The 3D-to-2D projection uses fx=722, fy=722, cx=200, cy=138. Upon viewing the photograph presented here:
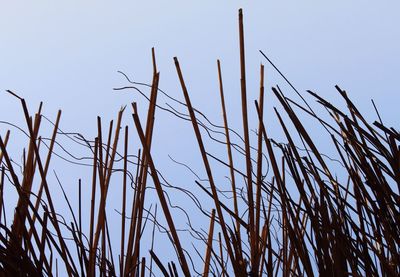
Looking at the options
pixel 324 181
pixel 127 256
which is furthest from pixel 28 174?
pixel 324 181

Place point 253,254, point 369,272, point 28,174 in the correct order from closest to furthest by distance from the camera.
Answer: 1. point 369,272
2. point 253,254
3. point 28,174

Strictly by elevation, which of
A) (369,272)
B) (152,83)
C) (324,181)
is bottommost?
(369,272)

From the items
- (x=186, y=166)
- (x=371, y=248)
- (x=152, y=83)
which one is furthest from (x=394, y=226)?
(x=152, y=83)

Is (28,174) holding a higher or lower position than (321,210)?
higher

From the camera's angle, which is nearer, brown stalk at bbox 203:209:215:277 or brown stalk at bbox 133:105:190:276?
brown stalk at bbox 133:105:190:276

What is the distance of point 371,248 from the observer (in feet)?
2.79

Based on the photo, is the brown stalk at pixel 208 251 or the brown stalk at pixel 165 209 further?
the brown stalk at pixel 208 251

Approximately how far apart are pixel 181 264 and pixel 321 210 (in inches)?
7.3

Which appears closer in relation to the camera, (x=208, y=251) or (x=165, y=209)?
(x=165, y=209)

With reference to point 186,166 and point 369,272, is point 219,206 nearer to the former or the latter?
point 186,166

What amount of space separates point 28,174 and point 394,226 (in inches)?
20.6

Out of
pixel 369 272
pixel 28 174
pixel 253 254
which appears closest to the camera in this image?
pixel 369 272

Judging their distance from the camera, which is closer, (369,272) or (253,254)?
(369,272)

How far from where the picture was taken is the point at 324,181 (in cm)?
89
